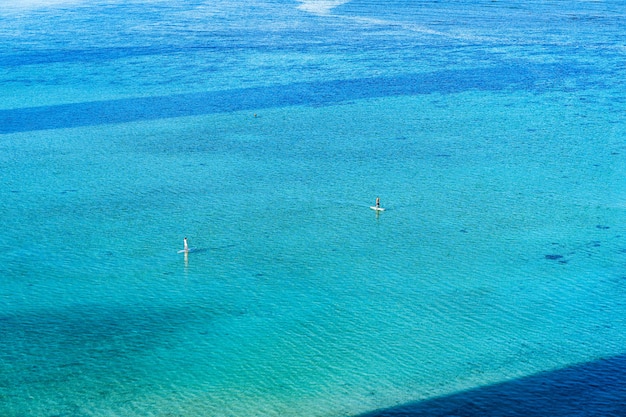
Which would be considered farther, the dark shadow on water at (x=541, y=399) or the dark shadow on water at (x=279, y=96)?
the dark shadow on water at (x=279, y=96)

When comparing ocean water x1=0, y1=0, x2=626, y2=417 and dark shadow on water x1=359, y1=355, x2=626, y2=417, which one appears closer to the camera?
dark shadow on water x1=359, y1=355, x2=626, y2=417

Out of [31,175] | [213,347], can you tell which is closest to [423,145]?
[31,175]

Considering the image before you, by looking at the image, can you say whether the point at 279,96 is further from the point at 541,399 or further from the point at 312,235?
the point at 541,399

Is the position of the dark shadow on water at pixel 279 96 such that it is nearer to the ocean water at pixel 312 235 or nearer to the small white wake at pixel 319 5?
the ocean water at pixel 312 235

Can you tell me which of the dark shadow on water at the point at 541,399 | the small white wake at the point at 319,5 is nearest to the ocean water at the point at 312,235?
the dark shadow on water at the point at 541,399

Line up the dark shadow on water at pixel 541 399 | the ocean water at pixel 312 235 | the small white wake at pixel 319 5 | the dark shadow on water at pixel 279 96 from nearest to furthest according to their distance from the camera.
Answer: the dark shadow on water at pixel 541 399 < the ocean water at pixel 312 235 < the dark shadow on water at pixel 279 96 < the small white wake at pixel 319 5

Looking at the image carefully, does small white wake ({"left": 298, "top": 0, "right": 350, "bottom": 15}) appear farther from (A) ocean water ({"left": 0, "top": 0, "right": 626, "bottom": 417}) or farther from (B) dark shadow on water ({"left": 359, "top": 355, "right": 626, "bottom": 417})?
(B) dark shadow on water ({"left": 359, "top": 355, "right": 626, "bottom": 417})

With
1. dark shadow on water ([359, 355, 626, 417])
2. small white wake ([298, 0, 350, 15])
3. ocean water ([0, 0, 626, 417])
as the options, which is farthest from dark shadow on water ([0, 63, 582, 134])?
small white wake ([298, 0, 350, 15])
